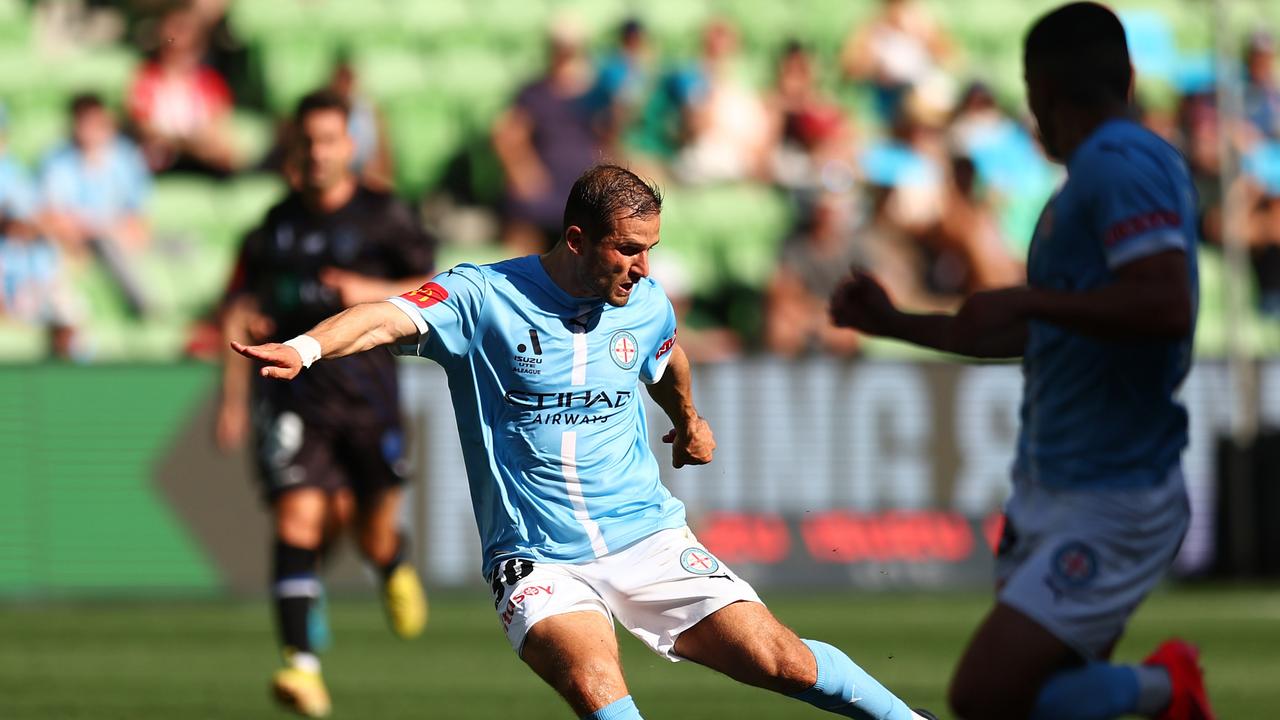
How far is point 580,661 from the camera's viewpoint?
5590 millimetres

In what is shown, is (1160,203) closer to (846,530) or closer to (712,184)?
(846,530)

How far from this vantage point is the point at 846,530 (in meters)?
13.9

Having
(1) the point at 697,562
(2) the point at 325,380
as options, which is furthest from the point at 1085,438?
(2) the point at 325,380

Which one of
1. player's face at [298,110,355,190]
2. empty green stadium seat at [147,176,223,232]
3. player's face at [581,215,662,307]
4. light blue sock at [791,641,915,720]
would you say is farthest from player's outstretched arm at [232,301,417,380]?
empty green stadium seat at [147,176,223,232]

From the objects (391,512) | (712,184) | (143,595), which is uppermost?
(712,184)

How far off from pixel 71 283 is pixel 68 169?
1006 mm

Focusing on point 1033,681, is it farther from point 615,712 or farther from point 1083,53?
point 1083,53

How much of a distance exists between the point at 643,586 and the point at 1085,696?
5.30 feet

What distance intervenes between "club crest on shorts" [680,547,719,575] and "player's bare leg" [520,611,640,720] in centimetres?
37

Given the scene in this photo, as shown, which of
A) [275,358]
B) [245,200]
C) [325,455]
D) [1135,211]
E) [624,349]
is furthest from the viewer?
[245,200]

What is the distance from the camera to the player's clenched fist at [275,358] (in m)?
5.06

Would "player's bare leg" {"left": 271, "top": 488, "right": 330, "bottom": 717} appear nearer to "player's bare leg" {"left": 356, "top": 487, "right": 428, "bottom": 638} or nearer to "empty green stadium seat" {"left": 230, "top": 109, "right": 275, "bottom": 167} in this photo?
"player's bare leg" {"left": 356, "top": 487, "right": 428, "bottom": 638}

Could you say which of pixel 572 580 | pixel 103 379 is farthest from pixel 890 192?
pixel 572 580

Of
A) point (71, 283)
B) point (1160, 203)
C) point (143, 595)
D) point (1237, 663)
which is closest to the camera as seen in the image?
point (1160, 203)
